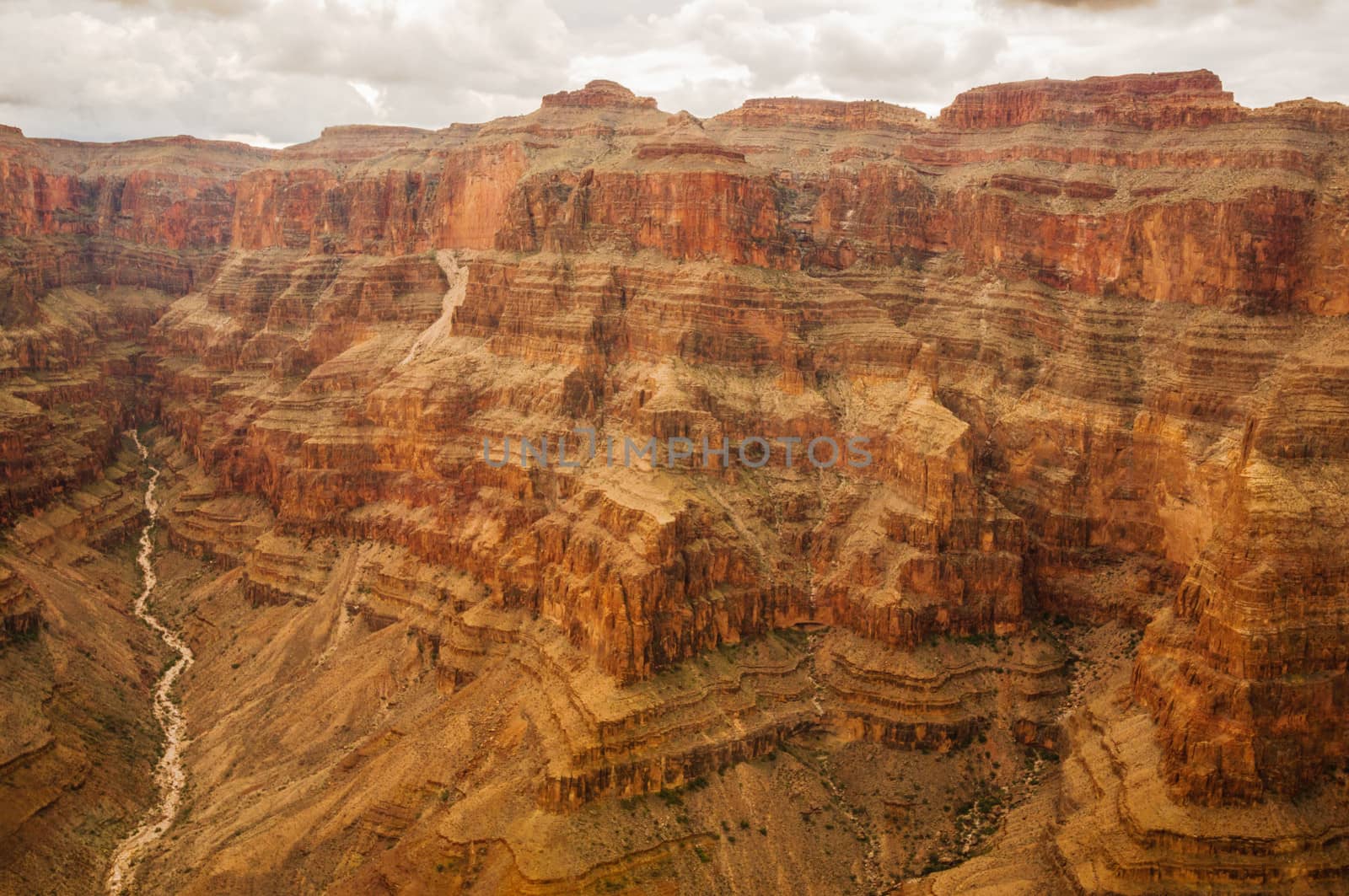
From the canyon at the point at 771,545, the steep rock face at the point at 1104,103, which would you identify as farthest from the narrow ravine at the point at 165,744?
the steep rock face at the point at 1104,103

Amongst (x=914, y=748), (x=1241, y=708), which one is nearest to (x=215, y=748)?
(x=914, y=748)

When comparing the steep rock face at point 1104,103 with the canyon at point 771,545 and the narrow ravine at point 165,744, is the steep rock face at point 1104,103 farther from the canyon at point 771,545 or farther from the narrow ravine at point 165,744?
the narrow ravine at point 165,744

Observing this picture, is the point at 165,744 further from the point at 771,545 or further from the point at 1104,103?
the point at 1104,103

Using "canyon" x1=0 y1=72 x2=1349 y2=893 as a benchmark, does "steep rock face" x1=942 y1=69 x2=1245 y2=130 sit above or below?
above

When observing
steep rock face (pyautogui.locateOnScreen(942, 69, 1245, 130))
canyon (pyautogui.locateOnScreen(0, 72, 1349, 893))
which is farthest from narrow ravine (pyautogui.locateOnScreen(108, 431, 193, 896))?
steep rock face (pyautogui.locateOnScreen(942, 69, 1245, 130))

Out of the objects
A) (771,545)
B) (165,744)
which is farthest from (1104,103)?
(165,744)

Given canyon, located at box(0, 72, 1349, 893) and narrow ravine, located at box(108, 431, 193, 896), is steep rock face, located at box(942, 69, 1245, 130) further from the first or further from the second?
narrow ravine, located at box(108, 431, 193, 896)

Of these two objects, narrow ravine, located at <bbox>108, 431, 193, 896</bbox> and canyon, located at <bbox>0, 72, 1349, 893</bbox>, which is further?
narrow ravine, located at <bbox>108, 431, 193, 896</bbox>
